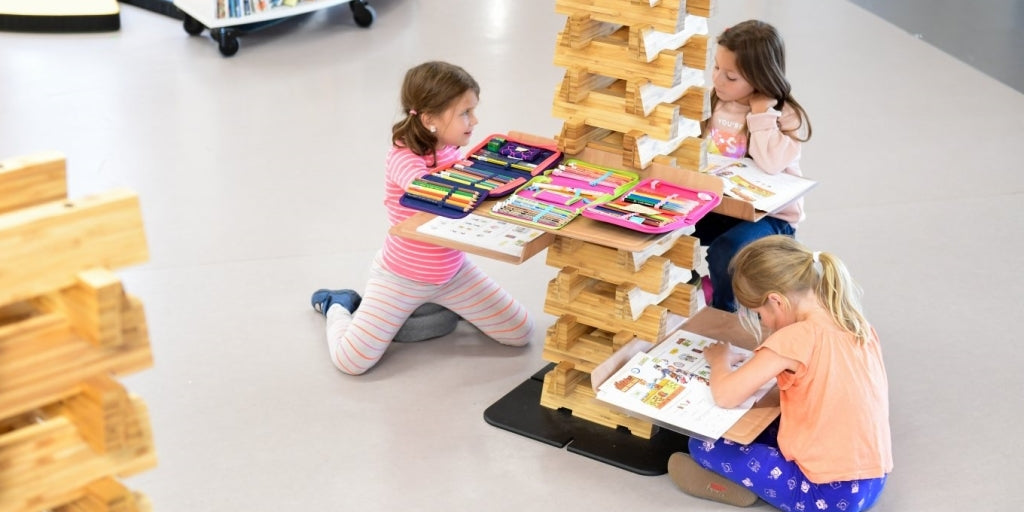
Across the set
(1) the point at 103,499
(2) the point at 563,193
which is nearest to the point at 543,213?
(2) the point at 563,193

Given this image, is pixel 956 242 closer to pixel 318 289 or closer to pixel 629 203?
pixel 629 203

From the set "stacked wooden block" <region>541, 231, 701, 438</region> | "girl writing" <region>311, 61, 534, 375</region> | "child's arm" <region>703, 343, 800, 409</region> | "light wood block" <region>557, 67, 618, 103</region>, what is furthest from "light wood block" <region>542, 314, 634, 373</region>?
"light wood block" <region>557, 67, 618, 103</region>

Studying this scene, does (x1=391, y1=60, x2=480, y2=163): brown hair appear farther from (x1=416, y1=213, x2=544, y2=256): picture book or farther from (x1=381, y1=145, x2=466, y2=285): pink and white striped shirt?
(x1=416, y1=213, x2=544, y2=256): picture book

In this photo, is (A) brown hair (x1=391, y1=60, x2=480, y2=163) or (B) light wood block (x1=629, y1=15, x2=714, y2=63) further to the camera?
(A) brown hair (x1=391, y1=60, x2=480, y2=163)

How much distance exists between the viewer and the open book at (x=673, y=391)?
3.03m

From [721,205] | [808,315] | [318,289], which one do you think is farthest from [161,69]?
[808,315]

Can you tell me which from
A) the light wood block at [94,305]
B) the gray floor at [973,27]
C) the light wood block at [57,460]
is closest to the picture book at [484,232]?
the light wood block at [57,460]

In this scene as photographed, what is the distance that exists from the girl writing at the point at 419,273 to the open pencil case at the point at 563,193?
0.31 metres

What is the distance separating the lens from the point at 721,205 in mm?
3385

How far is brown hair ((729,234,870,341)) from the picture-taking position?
3.03m

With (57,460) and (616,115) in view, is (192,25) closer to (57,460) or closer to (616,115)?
(616,115)

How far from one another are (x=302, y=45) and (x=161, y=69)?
2.71ft

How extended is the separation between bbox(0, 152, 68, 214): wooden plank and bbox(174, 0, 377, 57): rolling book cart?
17.2 feet

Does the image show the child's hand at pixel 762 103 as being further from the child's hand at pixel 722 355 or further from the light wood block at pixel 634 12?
the child's hand at pixel 722 355
